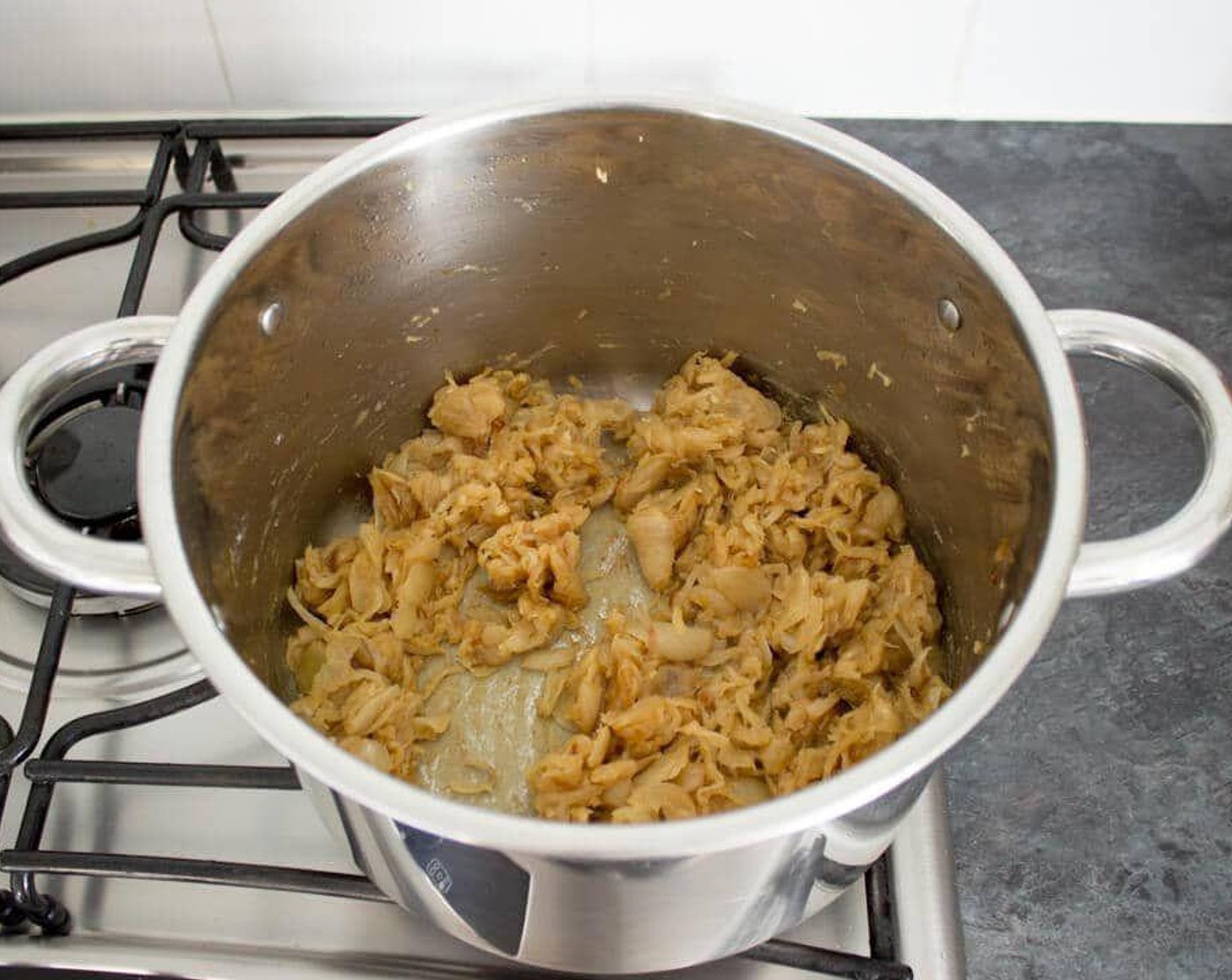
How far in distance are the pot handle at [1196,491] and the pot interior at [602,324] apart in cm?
7

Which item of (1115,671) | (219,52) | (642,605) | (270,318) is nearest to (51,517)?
(270,318)

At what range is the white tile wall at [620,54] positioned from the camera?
57.8 inches

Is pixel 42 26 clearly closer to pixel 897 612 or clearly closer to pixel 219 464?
pixel 219 464

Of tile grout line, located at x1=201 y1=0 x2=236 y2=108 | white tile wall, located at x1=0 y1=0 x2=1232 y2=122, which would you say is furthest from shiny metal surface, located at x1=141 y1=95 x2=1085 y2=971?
tile grout line, located at x1=201 y1=0 x2=236 y2=108

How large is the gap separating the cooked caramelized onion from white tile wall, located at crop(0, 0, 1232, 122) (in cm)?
42

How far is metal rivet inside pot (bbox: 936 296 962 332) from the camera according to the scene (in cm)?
110

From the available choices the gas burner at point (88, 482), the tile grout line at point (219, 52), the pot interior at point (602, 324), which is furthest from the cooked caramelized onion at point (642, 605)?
the tile grout line at point (219, 52)

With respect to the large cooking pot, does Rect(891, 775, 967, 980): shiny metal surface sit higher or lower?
lower

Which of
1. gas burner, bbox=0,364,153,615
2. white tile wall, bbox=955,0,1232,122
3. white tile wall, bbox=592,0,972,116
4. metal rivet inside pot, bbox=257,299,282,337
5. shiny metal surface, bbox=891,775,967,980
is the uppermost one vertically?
white tile wall, bbox=955,0,1232,122

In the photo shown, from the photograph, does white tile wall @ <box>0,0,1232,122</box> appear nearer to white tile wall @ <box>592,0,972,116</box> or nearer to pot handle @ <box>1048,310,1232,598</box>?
white tile wall @ <box>592,0,972,116</box>

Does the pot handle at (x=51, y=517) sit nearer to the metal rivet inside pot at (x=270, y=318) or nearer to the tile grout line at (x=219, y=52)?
the metal rivet inside pot at (x=270, y=318)

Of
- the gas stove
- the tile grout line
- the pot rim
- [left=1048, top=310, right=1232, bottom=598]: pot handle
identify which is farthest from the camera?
the tile grout line

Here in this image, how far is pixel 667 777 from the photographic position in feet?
3.54

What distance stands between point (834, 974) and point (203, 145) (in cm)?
118
